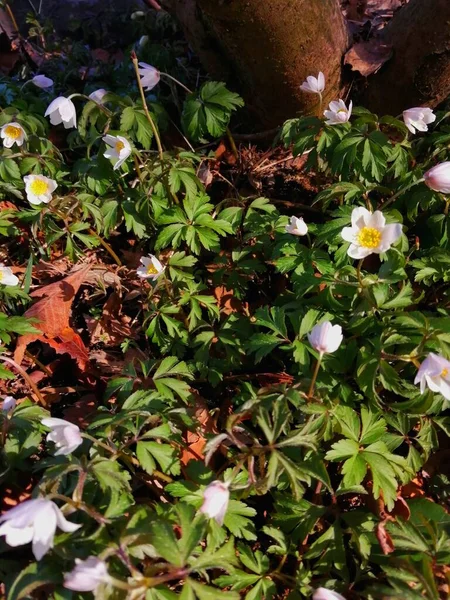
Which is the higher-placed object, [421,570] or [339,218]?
[339,218]

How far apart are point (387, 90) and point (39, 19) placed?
3.62 metres

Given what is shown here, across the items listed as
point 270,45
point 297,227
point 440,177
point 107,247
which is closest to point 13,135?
point 107,247

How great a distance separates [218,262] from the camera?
2805 millimetres

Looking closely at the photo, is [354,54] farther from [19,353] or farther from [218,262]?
[19,353]

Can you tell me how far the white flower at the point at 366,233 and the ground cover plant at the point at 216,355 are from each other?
0.01 meters

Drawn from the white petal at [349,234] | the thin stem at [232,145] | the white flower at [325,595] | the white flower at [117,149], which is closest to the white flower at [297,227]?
the white petal at [349,234]

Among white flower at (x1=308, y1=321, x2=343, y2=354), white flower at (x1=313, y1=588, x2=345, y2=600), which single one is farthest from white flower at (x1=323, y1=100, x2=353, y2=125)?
white flower at (x1=313, y1=588, x2=345, y2=600)

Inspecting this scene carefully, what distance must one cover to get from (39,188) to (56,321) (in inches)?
30.2

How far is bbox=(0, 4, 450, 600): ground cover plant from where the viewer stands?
1.70 metres

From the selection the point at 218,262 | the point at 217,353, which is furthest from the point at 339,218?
the point at 217,353

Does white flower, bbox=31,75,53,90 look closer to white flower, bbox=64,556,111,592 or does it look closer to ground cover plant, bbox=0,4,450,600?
ground cover plant, bbox=0,4,450,600

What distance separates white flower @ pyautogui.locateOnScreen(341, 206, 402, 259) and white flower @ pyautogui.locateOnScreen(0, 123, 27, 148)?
6.57 feet

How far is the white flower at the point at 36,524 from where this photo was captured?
1.46 meters

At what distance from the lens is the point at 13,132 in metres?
3.03
